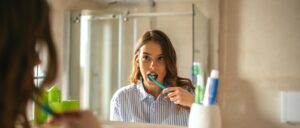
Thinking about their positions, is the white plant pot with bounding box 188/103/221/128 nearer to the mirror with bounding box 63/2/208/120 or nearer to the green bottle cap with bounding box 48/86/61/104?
the mirror with bounding box 63/2/208/120

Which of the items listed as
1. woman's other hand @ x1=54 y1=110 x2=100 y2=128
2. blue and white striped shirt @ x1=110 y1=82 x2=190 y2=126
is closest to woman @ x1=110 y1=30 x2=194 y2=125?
blue and white striped shirt @ x1=110 y1=82 x2=190 y2=126

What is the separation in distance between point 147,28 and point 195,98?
299mm

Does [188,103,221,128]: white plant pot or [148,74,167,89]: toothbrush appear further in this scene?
[148,74,167,89]: toothbrush

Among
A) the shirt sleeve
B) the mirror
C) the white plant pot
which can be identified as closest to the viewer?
the white plant pot

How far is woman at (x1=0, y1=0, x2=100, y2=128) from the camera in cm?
41

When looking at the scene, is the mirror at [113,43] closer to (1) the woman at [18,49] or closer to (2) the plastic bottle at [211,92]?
(2) the plastic bottle at [211,92]

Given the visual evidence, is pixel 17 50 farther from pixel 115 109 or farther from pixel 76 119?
pixel 115 109

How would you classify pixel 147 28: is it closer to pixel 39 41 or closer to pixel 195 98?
pixel 195 98

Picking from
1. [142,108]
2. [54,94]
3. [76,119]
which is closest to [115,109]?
[142,108]

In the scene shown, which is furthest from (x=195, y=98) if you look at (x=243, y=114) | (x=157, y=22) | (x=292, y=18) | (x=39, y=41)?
(x=39, y=41)

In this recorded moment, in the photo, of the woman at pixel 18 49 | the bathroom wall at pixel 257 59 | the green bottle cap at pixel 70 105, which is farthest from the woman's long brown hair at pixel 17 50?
the bathroom wall at pixel 257 59

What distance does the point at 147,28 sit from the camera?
36.5 inches

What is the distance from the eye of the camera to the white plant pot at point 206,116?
76 centimetres

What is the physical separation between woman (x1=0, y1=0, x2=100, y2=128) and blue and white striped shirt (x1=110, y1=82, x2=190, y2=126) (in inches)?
20.2
